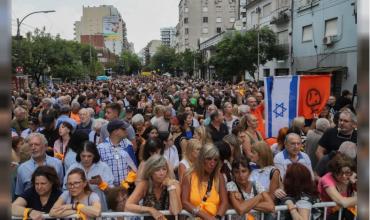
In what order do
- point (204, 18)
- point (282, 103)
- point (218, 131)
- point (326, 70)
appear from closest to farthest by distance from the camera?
point (282, 103) < point (218, 131) < point (326, 70) < point (204, 18)

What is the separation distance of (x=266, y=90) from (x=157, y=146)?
99.4 inches

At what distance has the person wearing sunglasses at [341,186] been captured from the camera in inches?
142

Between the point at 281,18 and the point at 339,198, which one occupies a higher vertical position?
the point at 281,18

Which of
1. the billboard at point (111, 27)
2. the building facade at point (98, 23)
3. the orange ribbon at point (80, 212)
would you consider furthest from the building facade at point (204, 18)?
the orange ribbon at point (80, 212)

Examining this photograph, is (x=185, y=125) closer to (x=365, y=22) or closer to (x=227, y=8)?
(x=365, y=22)

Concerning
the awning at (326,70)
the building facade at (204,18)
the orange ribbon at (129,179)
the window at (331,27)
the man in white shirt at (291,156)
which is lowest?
the orange ribbon at (129,179)

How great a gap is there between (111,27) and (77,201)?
489 feet

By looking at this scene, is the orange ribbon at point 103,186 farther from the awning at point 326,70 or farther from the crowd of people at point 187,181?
the awning at point 326,70

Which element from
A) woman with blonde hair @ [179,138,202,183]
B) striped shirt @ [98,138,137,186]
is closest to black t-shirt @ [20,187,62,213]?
striped shirt @ [98,138,137,186]

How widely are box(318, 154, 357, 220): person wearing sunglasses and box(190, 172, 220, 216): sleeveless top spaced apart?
1011 millimetres

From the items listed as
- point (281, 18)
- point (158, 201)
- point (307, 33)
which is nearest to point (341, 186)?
point (158, 201)

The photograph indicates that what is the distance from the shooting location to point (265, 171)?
4.20 m

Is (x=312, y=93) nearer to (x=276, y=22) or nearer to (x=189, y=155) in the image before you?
(x=189, y=155)

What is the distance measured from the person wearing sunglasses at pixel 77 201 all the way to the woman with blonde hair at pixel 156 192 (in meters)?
0.28
